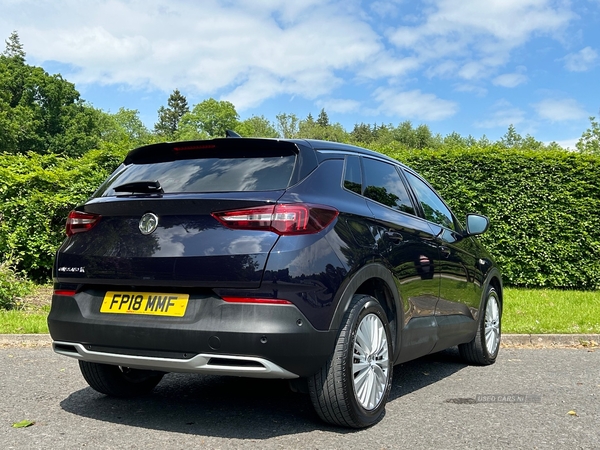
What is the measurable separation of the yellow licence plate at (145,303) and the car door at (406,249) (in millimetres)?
1362

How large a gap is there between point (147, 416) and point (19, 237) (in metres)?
7.32

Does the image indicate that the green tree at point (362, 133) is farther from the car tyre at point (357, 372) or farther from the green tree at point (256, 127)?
the car tyre at point (357, 372)

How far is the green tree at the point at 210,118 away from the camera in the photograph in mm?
95250

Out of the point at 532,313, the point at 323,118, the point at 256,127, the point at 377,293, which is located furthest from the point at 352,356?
the point at 323,118

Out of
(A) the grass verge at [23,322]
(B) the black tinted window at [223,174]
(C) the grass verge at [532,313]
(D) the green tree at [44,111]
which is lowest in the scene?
(A) the grass verge at [23,322]

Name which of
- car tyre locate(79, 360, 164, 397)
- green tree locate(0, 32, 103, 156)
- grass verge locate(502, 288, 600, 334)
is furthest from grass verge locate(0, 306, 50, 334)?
green tree locate(0, 32, 103, 156)

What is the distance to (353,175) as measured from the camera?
454 centimetres

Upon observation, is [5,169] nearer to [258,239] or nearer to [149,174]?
[149,174]

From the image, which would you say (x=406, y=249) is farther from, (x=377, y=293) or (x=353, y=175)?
(x=353, y=175)

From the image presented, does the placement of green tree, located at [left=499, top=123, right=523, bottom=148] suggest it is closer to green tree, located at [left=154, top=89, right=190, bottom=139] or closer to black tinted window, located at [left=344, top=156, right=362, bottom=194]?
green tree, located at [left=154, top=89, right=190, bottom=139]

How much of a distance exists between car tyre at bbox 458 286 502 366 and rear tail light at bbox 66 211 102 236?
3.89 metres

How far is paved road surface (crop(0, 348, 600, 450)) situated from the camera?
3861mm

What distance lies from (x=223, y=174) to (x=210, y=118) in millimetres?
93565

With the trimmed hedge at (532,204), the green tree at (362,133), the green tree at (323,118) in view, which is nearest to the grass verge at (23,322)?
the trimmed hedge at (532,204)
